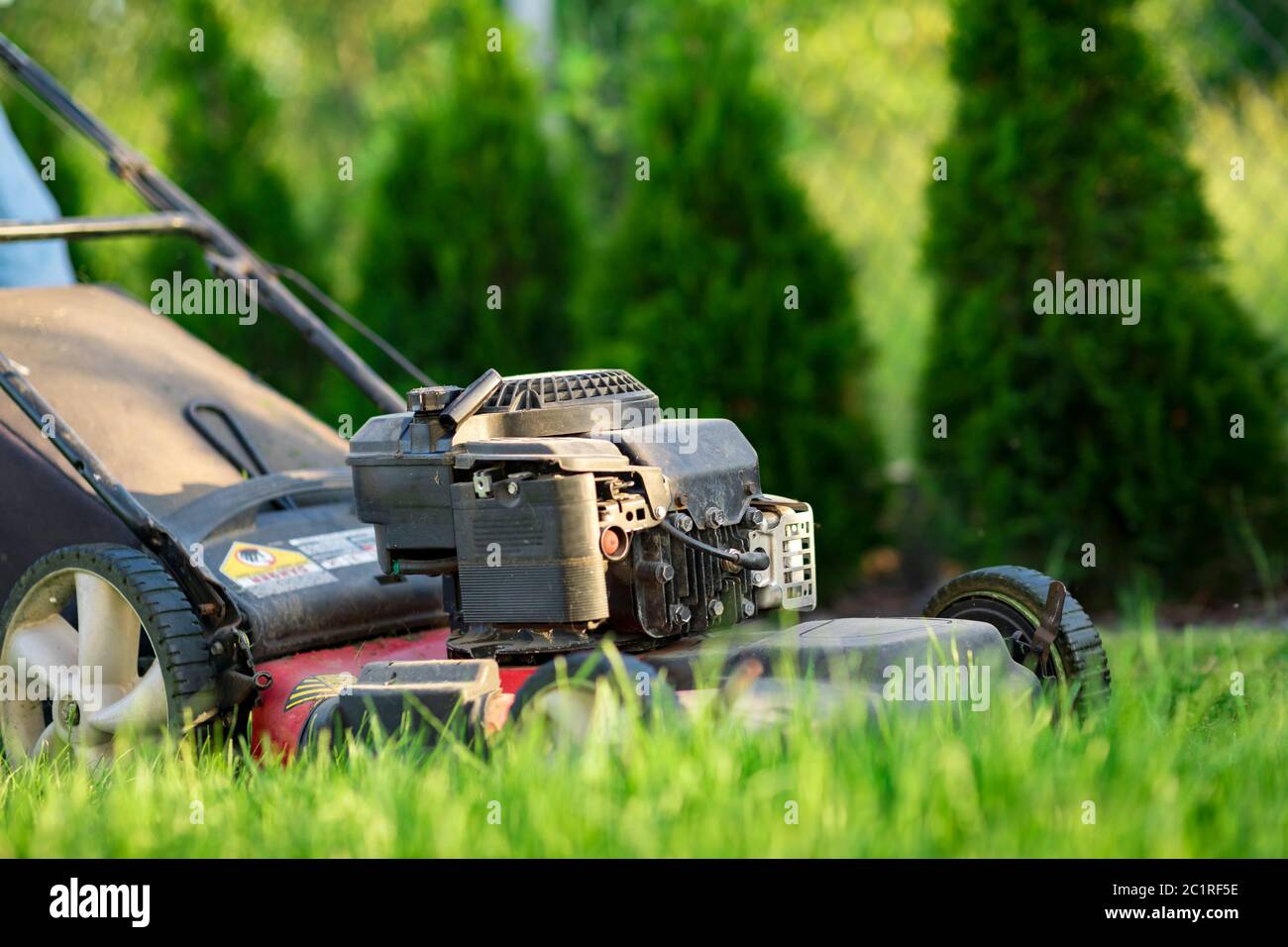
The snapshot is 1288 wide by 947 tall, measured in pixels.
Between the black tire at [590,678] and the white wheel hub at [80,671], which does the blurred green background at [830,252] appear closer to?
the white wheel hub at [80,671]

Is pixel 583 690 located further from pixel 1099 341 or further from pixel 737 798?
pixel 1099 341

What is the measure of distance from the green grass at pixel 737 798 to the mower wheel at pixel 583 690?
0.19ft

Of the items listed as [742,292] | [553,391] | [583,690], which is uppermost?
[742,292]

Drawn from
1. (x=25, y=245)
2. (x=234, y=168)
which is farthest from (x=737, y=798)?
(x=234, y=168)

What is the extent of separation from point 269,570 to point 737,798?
62.1 inches

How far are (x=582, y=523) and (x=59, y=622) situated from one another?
132cm

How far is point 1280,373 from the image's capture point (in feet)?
19.0

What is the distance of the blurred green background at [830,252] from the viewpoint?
5773mm

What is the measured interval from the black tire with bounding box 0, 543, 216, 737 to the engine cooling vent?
0.76 metres

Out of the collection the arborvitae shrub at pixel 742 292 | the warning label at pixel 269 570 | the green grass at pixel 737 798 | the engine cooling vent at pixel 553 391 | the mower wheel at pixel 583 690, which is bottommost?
the green grass at pixel 737 798

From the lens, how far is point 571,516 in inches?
121

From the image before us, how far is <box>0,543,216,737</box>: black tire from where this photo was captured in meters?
3.29

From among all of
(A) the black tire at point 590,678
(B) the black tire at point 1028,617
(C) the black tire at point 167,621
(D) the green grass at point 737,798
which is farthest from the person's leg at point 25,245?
(B) the black tire at point 1028,617

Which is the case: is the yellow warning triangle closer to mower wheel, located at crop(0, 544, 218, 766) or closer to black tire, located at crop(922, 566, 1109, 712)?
mower wheel, located at crop(0, 544, 218, 766)
